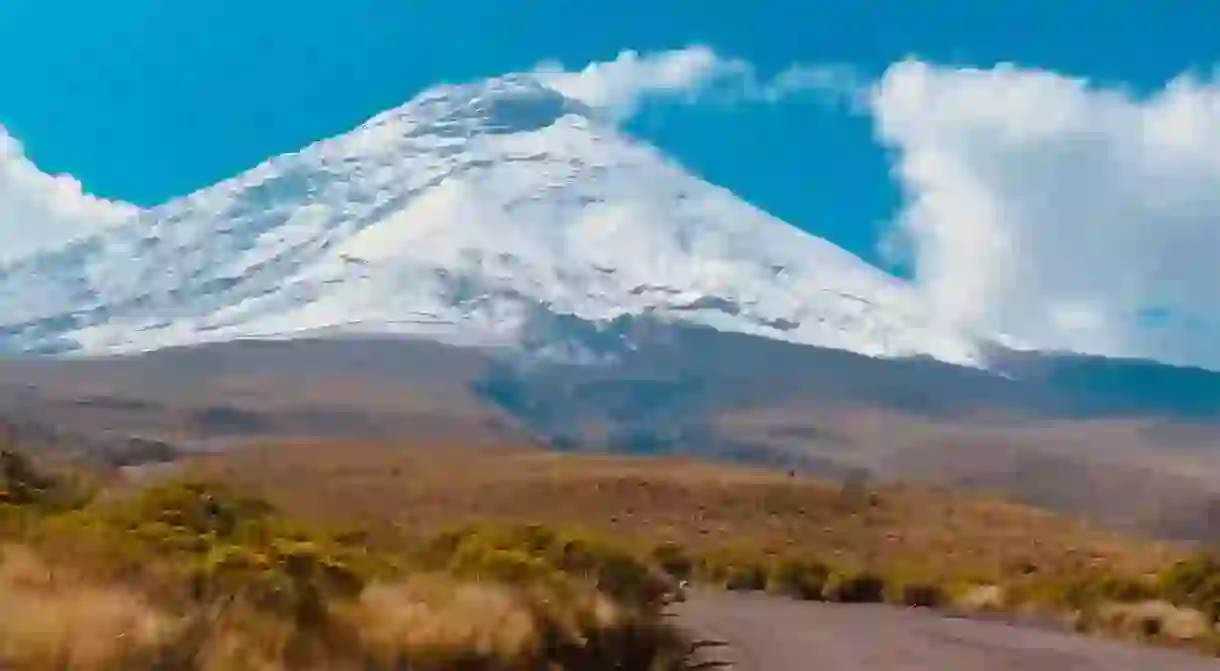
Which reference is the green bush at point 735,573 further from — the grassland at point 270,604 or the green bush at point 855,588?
the grassland at point 270,604

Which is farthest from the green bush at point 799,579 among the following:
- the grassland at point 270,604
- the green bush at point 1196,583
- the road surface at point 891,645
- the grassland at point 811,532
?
the grassland at point 270,604

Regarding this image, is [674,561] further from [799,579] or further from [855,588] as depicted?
[855,588]

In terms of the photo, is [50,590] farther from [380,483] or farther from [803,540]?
[380,483]

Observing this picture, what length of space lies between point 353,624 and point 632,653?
18.2 feet

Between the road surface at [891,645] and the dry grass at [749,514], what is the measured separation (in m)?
14.1

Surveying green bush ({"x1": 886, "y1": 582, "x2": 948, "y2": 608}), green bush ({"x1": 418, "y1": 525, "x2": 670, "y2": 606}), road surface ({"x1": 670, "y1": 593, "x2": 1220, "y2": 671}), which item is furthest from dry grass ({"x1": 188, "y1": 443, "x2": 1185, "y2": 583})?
green bush ({"x1": 418, "y1": 525, "x2": 670, "y2": 606})

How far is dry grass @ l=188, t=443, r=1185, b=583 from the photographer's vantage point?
56094mm

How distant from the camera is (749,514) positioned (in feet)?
252

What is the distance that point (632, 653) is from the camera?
18.0 meters

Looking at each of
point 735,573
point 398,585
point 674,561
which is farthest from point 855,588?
point 398,585

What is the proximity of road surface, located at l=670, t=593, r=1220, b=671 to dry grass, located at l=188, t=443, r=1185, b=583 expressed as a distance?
14078 millimetres

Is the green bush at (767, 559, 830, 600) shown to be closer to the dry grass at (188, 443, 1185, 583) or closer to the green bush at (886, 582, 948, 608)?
the green bush at (886, 582, 948, 608)

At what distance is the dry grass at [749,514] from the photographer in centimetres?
5609

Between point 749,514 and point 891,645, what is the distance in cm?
5572
